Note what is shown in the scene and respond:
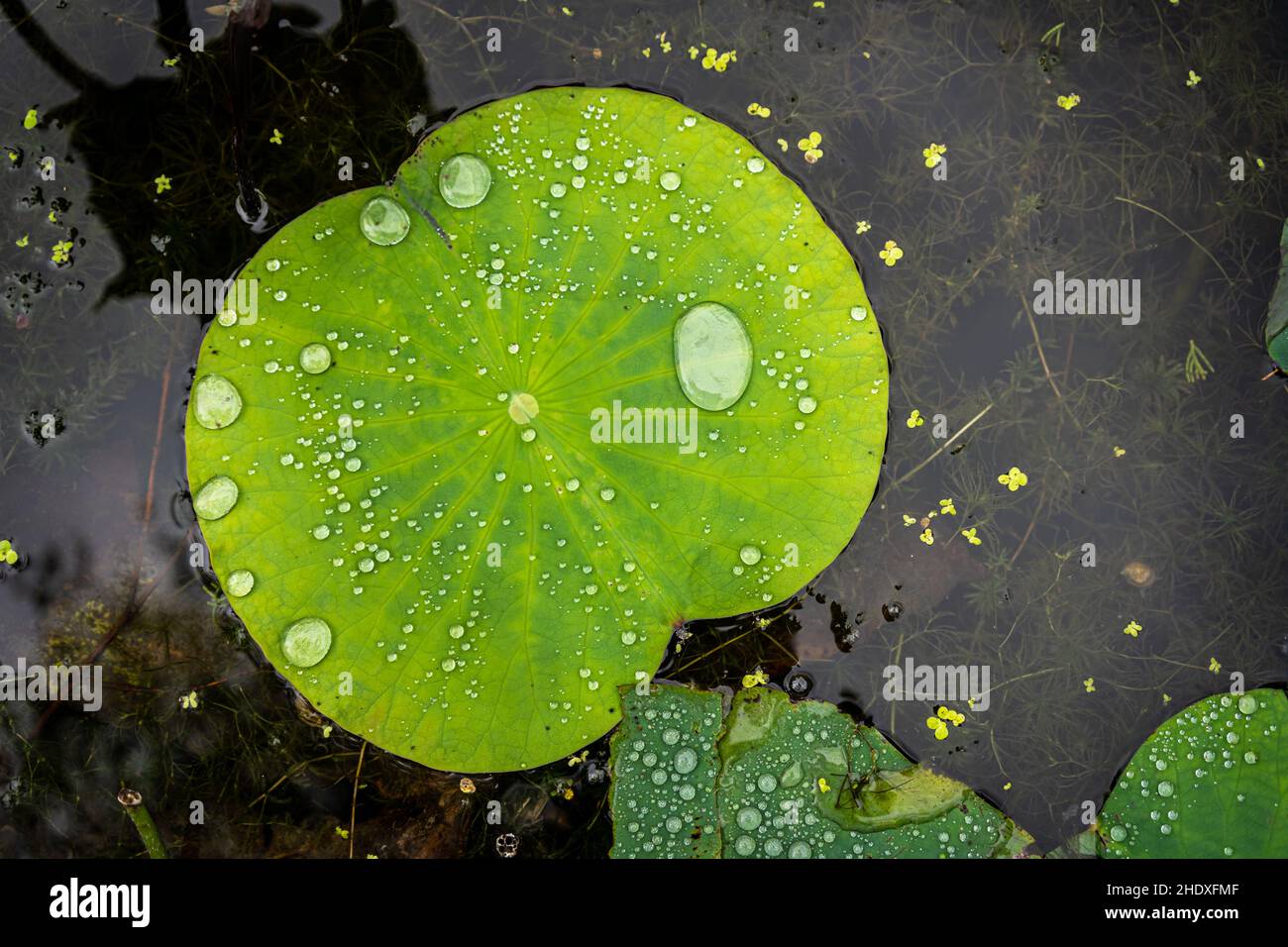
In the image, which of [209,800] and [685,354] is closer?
[685,354]

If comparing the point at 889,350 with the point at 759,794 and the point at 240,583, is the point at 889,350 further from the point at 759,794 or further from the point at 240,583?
the point at 240,583

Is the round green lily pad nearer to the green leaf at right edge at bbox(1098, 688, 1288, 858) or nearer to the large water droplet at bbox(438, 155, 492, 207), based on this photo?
the large water droplet at bbox(438, 155, 492, 207)

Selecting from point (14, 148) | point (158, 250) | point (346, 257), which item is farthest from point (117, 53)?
point (346, 257)

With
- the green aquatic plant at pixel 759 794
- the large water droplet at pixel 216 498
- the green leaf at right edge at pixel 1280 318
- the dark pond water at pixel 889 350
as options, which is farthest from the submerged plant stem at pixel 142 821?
the green leaf at right edge at pixel 1280 318

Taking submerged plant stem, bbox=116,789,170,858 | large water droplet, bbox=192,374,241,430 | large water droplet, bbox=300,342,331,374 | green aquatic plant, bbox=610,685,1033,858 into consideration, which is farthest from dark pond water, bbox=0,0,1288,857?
large water droplet, bbox=300,342,331,374
